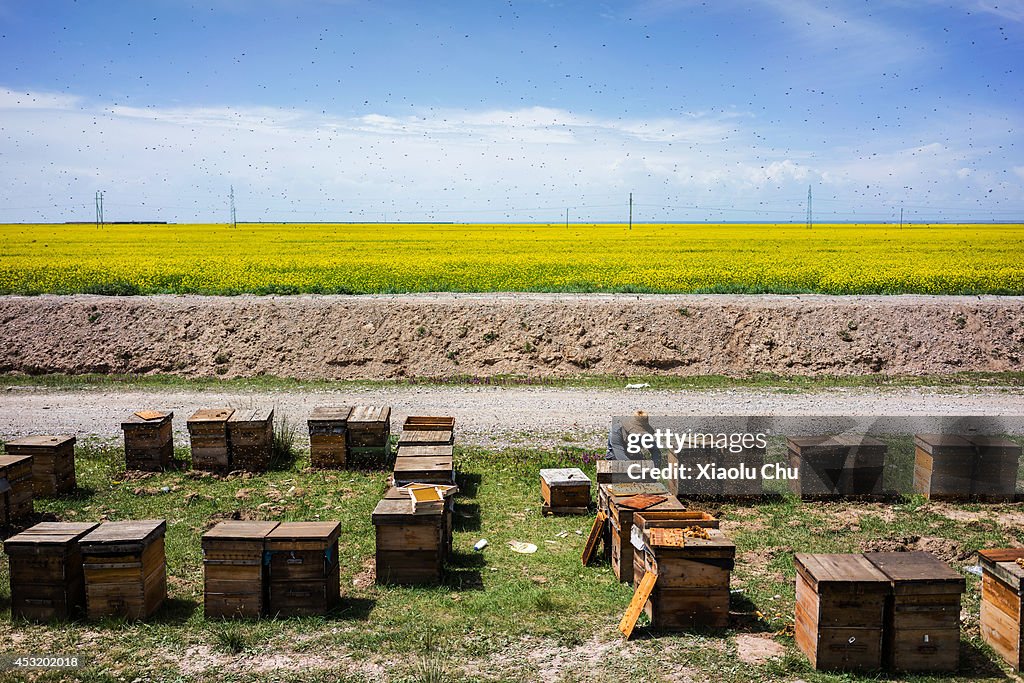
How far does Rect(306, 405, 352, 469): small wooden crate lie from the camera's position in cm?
1385

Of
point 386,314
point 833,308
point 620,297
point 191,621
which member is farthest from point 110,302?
point 833,308

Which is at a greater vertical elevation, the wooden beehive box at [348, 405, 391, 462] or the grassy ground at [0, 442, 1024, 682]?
the wooden beehive box at [348, 405, 391, 462]

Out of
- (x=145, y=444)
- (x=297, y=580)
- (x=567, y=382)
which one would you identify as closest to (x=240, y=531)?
(x=297, y=580)

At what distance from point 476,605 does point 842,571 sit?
3728mm

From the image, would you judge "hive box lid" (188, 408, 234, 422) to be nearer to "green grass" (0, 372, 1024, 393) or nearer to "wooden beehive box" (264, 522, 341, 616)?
"wooden beehive box" (264, 522, 341, 616)

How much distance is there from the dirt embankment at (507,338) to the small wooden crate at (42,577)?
14643mm

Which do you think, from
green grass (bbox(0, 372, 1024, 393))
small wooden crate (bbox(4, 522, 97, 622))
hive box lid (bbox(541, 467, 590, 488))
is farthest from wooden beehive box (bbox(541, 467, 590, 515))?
green grass (bbox(0, 372, 1024, 393))

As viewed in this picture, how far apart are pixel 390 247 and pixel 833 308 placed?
109ft

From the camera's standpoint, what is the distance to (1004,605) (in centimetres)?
710

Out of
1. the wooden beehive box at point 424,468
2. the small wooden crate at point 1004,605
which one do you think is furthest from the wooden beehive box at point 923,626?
the wooden beehive box at point 424,468

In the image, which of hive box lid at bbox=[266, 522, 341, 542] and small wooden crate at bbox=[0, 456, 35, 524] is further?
small wooden crate at bbox=[0, 456, 35, 524]

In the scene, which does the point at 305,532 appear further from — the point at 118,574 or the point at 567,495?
the point at 567,495

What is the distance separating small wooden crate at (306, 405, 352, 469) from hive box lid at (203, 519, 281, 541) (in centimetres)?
548

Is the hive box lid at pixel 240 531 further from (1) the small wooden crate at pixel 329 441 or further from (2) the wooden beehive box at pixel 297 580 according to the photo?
(1) the small wooden crate at pixel 329 441
